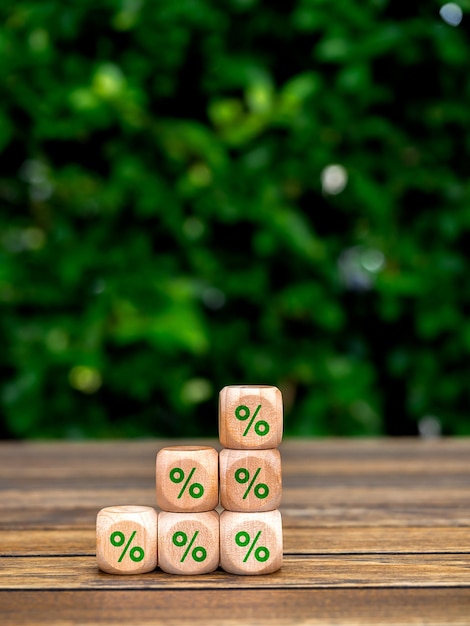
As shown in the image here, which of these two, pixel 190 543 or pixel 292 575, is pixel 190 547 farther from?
pixel 292 575

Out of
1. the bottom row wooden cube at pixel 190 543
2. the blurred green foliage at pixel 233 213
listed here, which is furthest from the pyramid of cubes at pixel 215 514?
the blurred green foliage at pixel 233 213

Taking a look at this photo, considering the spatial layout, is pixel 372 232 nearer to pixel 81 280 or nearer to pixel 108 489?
pixel 81 280

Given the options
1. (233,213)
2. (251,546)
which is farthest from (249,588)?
(233,213)

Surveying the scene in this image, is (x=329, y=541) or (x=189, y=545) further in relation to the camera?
(x=329, y=541)

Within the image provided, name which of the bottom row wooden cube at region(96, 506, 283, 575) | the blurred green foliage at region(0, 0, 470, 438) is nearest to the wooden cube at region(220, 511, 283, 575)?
the bottom row wooden cube at region(96, 506, 283, 575)

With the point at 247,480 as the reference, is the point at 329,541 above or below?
below

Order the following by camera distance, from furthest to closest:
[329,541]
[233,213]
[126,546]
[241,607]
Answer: [233,213] → [329,541] → [126,546] → [241,607]
